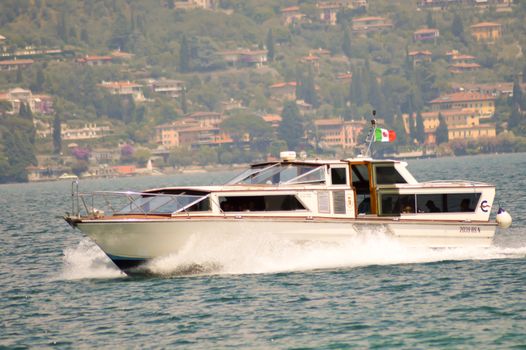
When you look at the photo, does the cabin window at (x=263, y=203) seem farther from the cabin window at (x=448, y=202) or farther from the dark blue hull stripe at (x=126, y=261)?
the cabin window at (x=448, y=202)

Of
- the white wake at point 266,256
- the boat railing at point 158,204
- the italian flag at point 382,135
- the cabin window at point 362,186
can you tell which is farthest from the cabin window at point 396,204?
the boat railing at point 158,204

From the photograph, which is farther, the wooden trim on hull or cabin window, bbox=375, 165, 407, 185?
cabin window, bbox=375, 165, 407, 185

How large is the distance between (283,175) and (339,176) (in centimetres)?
150

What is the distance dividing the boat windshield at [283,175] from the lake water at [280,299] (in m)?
1.91

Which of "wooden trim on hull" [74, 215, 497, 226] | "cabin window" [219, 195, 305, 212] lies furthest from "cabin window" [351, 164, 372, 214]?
"cabin window" [219, 195, 305, 212]

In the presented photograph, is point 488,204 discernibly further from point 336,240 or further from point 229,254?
point 229,254

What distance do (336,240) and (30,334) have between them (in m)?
9.37

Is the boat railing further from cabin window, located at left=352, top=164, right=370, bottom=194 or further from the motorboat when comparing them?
cabin window, located at left=352, top=164, right=370, bottom=194

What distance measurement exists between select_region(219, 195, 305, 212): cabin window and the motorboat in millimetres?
26

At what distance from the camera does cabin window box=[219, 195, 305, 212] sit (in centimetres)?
3594

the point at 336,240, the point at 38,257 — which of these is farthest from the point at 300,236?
the point at 38,257

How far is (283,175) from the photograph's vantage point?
3716cm

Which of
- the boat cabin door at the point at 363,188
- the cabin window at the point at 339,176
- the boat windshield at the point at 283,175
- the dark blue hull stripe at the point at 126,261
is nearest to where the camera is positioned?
the dark blue hull stripe at the point at 126,261

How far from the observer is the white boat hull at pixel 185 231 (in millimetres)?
34812
